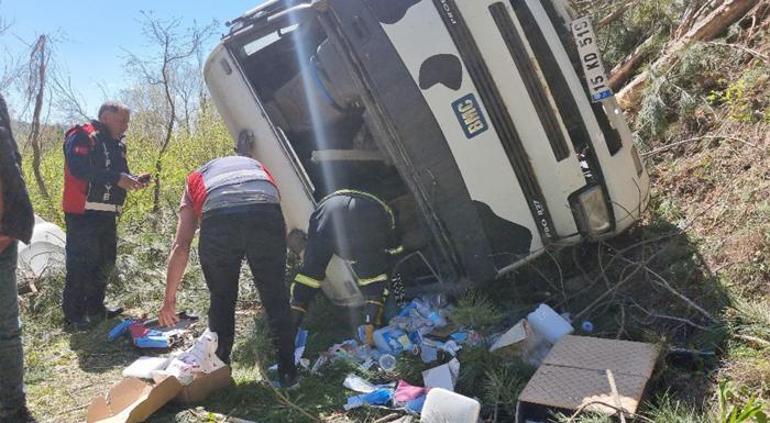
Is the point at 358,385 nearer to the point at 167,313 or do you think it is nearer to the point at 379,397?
the point at 379,397

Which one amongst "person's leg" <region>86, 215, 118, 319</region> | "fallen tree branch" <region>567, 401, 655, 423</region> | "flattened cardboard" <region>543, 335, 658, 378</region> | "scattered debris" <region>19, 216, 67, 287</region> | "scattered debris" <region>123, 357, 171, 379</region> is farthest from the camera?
"scattered debris" <region>19, 216, 67, 287</region>

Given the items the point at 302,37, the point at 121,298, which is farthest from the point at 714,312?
the point at 121,298

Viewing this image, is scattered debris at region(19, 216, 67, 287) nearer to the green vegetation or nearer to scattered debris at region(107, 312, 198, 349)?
the green vegetation

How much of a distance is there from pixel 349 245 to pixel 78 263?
7.90 feet

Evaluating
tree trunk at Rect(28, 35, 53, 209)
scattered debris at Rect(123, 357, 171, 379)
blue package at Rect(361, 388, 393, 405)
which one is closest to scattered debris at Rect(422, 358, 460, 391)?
blue package at Rect(361, 388, 393, 405)

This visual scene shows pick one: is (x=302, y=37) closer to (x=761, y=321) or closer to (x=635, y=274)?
(x=635, y=274)

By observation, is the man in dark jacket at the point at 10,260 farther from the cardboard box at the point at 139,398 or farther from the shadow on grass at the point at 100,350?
the shadow on grass at the point at 100,350

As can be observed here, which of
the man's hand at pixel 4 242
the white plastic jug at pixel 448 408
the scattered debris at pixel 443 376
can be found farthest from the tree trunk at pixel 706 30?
the man's hand at pixel 4 242

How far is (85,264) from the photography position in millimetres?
4832

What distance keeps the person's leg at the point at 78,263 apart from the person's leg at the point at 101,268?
55 millimetres

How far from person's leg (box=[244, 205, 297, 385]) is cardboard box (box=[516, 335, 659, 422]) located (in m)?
1.32

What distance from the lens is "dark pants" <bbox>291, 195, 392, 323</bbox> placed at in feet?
12.0

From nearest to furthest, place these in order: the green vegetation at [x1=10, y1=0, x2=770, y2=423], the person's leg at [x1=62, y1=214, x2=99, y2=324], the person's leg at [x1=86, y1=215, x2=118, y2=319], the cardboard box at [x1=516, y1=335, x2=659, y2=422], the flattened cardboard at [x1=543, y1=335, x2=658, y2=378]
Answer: the cardboard box at [x1=516, y1=335, x2=659, y2=422], the flattened cardboard at [x1=543, y1=335, x2=658, y2=378], the green vegetation at [x1=10, y1=0, x2=770, y2=423], the person's leg at [x1=62, y1=214, x2=99, y2=324], the person's leg at [x1=86, y1=215, x2=118, y2=319]

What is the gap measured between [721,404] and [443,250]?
170 cm
